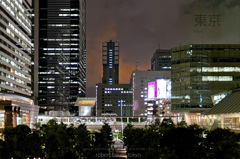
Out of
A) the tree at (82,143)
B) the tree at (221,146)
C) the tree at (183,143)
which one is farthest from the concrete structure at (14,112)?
the tree at (221,146)

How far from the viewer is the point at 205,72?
126 m

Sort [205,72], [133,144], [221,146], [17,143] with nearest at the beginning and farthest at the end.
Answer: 1. [221,146]
2. [17,143]
3. [133,144]
4. [205,72]

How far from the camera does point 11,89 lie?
142000 mm

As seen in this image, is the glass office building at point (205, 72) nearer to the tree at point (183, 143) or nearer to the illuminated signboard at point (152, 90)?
the illuminated signboard at point (152, 90)

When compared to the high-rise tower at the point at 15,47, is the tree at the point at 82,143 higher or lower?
lower

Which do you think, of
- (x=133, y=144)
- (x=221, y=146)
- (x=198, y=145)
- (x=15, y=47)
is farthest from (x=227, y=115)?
(x=15, y=47)

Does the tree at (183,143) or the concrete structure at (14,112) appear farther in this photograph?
the concrete structure at (14,112)

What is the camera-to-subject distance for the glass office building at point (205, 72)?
4888 inches

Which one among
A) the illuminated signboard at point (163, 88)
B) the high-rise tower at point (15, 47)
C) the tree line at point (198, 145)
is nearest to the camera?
the tree line at point (198, 145)

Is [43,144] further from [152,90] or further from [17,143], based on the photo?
[152,90]

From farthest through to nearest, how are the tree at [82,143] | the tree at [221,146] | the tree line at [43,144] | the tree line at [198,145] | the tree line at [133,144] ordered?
the tree at [82,143] < the tree line at [43,144] < the tree line at [133,144] < the tree line at [198,145] < the tree at [221,146]

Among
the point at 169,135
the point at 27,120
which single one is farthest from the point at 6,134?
the point at 27,120

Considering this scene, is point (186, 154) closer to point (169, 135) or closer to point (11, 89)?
point (169, 135)

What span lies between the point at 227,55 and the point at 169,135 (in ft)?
294
